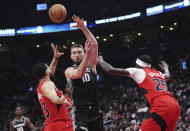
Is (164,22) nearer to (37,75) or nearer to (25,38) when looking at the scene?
(25,38)

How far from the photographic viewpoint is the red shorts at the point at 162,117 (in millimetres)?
5332

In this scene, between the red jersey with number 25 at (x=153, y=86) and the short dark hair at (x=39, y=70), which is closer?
the short dark hair at (x=39, y=70)

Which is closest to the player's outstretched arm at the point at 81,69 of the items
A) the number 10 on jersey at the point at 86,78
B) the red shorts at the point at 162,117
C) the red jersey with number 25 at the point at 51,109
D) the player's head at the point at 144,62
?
the number 10 on jersey at the point at 86,78

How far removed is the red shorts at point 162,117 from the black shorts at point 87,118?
0.72 meters

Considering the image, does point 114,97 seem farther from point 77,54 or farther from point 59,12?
point 77,54

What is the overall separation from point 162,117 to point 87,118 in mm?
1190

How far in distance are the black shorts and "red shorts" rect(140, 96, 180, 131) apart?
721 millimetres

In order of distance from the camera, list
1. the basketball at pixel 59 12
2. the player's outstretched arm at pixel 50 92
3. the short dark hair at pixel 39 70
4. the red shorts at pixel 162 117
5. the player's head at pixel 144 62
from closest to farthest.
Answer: the player's outstretched arm at pixel 50 92 → the short dark hair at pixel 39 70 → the red shorts at pixel 162 117 → the player's head at pixel 144 62 → the basketball at pixel 59 12

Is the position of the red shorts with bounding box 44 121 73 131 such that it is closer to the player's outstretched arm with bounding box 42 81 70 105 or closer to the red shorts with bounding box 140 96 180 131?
the player's outstretched arm with bounding box 42 81 70 105

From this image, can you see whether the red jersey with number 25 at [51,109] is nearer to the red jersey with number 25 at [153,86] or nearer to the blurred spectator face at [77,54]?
the blurred spectator face at [77,54]

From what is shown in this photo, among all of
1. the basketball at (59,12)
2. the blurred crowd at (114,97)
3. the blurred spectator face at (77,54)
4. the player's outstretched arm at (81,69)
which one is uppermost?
the basketball at (59,12)

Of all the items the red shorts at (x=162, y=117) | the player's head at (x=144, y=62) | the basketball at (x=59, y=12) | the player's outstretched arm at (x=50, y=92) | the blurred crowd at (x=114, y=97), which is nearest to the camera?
the player's outstretched arm at (x=50, y=92)

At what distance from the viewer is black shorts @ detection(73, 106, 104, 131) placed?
17.7ft

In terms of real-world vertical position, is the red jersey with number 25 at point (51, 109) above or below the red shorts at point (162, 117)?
above
